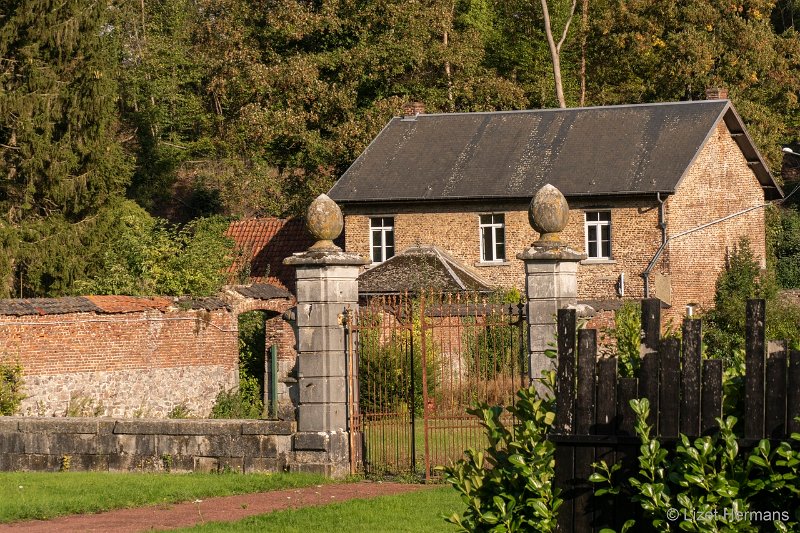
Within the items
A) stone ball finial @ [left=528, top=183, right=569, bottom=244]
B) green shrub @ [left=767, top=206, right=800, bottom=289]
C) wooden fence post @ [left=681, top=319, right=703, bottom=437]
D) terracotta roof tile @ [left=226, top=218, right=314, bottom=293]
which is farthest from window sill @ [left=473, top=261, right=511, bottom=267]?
wooden fence post @ [left=681, top=319, right=703, bottom=437]

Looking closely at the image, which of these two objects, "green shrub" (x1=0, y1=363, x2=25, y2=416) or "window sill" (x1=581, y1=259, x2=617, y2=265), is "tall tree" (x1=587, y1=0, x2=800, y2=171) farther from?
"green shrub" (x1=0, y1=363, x2=25, y2=416)

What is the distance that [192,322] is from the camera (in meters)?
22.1

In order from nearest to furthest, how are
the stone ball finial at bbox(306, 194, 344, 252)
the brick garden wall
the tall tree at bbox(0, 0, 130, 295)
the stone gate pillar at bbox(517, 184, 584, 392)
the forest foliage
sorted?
the stone gate pillar at bbox(517, 184, 584, 392) < the stone ball finial at bbox(306, 194, 344, 252) < the brick garden wall < the tall tree at bbox(0, 0, 130, 295) < the forest foliage

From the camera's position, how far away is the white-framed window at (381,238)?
35.2 metres

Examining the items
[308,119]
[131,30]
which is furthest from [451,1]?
[131,30]

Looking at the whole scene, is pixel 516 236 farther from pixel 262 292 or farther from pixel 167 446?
pixel 167 446

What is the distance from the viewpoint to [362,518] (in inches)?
429

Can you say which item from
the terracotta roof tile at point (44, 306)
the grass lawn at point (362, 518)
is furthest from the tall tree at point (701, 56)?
the grass lawn at point (362, 518)

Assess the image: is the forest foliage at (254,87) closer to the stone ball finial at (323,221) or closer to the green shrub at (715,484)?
the stone ball finial at (323,221)

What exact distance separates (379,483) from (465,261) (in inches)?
831

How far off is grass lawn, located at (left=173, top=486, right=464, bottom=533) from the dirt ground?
1.26 ft

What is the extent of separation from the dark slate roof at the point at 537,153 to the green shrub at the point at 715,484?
1073 inches

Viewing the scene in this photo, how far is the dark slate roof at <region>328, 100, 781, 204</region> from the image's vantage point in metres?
32.9

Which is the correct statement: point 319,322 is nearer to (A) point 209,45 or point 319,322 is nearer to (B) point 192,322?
(B) point 192,322
